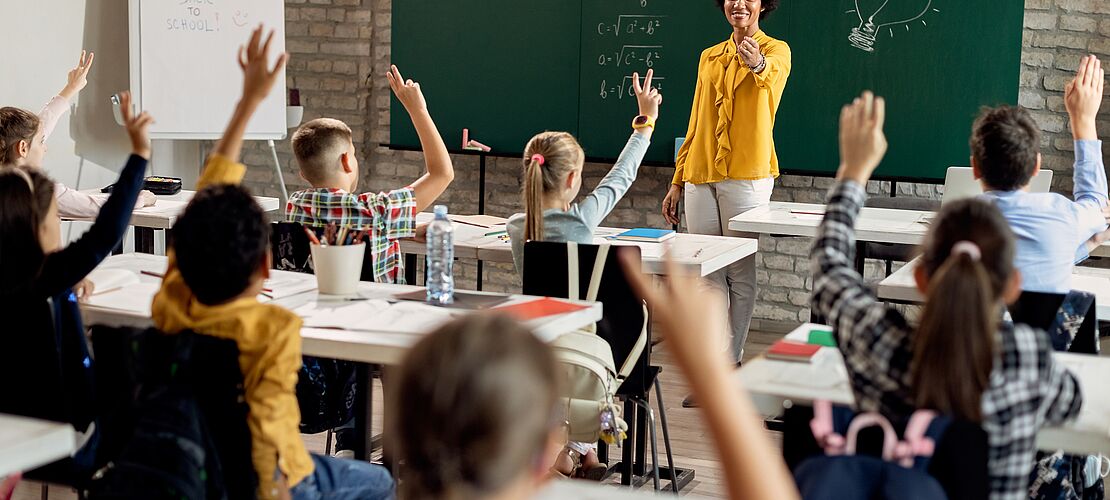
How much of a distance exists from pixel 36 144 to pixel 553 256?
87.7 inches

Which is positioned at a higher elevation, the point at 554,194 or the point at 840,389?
the point at 554,194

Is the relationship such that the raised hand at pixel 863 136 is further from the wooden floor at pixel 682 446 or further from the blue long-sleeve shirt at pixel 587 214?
the blue long-sleeve shirt at pixel 587 214

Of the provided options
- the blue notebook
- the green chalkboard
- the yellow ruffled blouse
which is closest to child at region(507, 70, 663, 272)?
the blue notebook

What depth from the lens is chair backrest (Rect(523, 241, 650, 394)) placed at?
3002 millimetres

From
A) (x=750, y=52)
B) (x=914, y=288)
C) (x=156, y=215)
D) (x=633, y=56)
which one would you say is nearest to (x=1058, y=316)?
(x=914, y=288)

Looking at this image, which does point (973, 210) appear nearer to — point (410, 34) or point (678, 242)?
point (678, 242)

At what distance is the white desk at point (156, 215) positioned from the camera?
4.39 meters

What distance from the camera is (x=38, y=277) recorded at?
2215 mm

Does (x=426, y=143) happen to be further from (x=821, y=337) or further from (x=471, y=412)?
(x=471, y=412)

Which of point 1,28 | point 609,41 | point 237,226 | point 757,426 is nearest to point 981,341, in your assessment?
point 757,426

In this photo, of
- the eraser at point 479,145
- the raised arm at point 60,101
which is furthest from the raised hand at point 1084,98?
the raised arm at point 60,101

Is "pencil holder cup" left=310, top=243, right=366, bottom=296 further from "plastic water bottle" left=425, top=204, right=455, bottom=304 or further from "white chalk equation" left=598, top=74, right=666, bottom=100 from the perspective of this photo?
"white chalk equation" left=598, top=74, right=666, bottom=100

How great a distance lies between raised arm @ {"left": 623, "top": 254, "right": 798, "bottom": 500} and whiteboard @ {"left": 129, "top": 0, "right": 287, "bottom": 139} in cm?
542

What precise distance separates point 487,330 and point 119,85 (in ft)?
19.6
